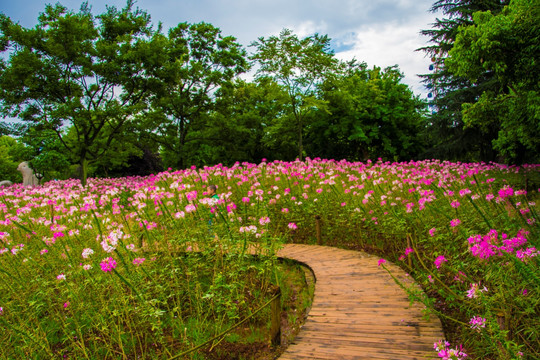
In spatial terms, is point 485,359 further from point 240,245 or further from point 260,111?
point 260,111

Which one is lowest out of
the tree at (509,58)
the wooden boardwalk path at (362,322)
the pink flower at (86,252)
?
the wooden boardwalk path at (362,322)

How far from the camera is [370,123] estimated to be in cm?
2136

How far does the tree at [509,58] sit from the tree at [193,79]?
13438mm

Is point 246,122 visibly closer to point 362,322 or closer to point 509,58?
point 509,58

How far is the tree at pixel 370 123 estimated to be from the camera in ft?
64.0

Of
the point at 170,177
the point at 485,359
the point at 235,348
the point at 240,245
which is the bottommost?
the point at 235,348

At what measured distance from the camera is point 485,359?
2.19m

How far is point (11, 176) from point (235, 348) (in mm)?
35249

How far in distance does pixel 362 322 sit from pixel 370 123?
66.1ft

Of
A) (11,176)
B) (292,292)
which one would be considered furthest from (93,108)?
(11,176)

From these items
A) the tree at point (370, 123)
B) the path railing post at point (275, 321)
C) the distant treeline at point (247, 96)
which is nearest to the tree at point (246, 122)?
the distant treeline at point (247, 96)

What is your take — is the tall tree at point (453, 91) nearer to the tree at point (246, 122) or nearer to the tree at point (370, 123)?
the tree at point (370, 123)

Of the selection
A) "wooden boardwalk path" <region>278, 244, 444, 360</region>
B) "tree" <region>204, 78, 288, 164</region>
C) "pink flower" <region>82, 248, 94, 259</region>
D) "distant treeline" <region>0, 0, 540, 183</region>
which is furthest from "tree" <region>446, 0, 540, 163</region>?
"tree" <region>204, 78, 288, 164</region>

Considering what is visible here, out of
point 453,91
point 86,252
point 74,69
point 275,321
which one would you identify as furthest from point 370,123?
point 86,252
